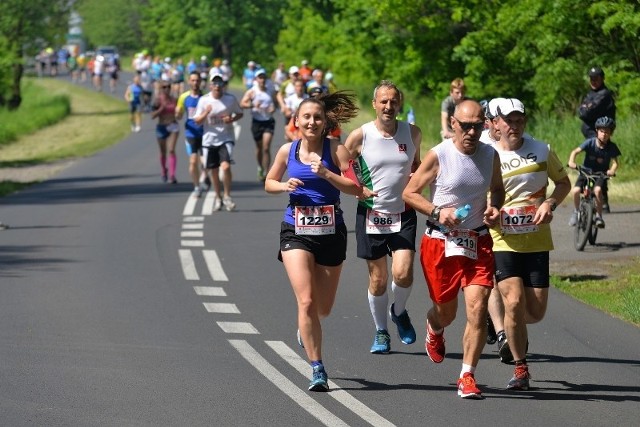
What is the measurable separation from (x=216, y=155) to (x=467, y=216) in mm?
12766

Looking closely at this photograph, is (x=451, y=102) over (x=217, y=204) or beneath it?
over

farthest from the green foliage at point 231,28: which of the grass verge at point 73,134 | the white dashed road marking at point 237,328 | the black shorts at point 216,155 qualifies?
the white dashed road marking at point 237,328

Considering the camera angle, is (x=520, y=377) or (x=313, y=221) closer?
(x=520, y=377)

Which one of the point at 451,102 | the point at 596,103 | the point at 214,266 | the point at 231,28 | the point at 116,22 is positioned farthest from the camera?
the point at 116,22

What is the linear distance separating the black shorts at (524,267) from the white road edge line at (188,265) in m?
6.30

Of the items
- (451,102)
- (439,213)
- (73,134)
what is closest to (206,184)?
(451,102)

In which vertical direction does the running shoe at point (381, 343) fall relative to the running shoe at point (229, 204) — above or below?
above

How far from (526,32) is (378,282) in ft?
63.7

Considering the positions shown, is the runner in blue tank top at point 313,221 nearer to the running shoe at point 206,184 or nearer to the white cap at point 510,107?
the white cap at point 510,107

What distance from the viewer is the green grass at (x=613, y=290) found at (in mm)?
13255

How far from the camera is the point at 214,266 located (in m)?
16.6

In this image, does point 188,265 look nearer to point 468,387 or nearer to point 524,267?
point 524,267

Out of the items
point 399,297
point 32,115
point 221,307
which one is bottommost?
point 32,115

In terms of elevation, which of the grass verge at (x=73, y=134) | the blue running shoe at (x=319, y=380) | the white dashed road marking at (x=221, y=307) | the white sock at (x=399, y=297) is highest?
the white sock at (x=399, y=297)
